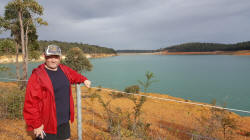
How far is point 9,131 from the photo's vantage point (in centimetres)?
343

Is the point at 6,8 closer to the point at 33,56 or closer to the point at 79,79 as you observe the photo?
the point at 33,56

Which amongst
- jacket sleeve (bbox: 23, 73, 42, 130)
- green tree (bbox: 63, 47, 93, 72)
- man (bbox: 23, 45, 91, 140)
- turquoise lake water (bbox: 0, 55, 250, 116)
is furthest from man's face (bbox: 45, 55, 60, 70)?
green tree (bbox: 63, 47, 93, 72)

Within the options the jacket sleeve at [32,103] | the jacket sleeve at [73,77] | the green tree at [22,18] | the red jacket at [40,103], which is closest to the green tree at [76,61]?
the green tree at [22,18]

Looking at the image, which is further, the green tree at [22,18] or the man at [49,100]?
the green tree at [22,18]

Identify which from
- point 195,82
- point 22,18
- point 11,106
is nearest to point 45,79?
point 11,106

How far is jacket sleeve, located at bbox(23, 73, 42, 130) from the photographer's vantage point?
5.22ft

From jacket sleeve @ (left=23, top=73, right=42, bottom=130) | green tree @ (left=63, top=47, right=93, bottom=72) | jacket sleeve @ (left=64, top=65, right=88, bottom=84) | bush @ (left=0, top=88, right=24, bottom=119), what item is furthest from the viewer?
green tree @ (left=63, top=47, right=93, bottom=72)

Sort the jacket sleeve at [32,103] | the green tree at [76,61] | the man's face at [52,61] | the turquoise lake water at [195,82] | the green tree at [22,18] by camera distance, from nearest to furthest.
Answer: the jacket sleeve at [32,103] < the man's face at [52,61] < the green tree at [22,18] < the green tree at [76,61] < the turquoise lake water at [195,82]

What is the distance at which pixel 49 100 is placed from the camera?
1.74 metres

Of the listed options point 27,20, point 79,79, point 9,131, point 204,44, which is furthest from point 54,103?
point 204,44

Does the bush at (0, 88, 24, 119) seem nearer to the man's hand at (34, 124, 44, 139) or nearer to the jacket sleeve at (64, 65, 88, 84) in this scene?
the jacket sleeve at (64, 65, 88, 84)

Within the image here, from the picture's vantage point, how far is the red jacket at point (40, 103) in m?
1.60

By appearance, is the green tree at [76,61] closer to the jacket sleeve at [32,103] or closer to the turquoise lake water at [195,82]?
the turquoise lake water at [195,82]

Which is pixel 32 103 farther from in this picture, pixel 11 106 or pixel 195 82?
pixel 195 82
